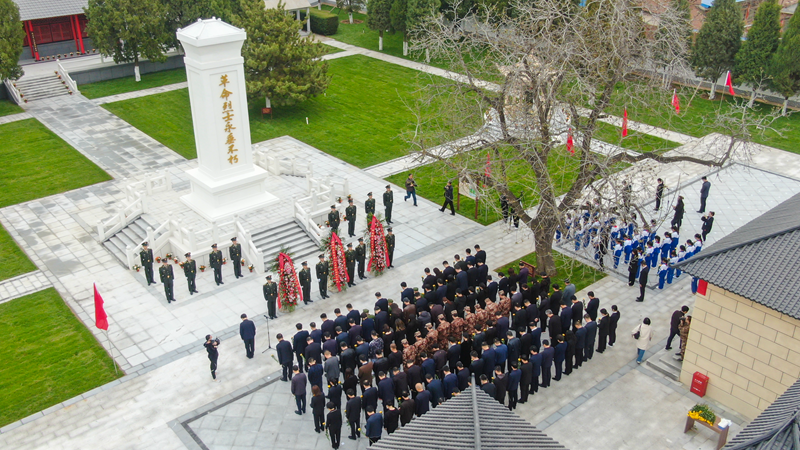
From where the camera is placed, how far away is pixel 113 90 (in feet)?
117

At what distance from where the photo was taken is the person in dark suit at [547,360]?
15.2 metres

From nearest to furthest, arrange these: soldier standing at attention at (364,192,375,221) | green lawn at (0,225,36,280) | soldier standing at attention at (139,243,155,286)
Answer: soldier standing at attention at (139,243,155,286), green lawn at (0,225,36,280), soldier standing at attention at (364,192,375,221)

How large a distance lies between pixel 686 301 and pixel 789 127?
1598 centimetres

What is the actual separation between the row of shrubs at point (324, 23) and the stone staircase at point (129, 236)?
1008 inches

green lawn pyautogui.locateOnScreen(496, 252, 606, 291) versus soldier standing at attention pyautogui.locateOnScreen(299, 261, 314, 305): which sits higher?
soldier standing at attention pyautogui.locateOnScreen(299, 261, 314, 305)

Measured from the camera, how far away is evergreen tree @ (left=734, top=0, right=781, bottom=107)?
3092 cm

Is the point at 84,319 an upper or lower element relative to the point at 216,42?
lower

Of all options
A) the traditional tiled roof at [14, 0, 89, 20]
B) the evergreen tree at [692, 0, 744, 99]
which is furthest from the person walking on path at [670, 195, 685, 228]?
the traditional tiled roof at [14, 0, 89, 20]

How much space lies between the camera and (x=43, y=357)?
1702 cm

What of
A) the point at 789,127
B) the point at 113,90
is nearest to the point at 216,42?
the point at 113,90

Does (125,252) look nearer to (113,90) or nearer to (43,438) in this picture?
(43,438)

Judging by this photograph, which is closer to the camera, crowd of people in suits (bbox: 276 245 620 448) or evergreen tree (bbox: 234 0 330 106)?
crowd of people in suits (bbox: 276 245 620 448)

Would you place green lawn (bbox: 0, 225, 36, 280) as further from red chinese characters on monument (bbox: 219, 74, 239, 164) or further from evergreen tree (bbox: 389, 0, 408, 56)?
evergreen tree (bbox: 389, 0, 408, 56)

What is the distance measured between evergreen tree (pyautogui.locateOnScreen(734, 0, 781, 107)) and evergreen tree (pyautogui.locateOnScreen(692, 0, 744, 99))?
0.76 m
